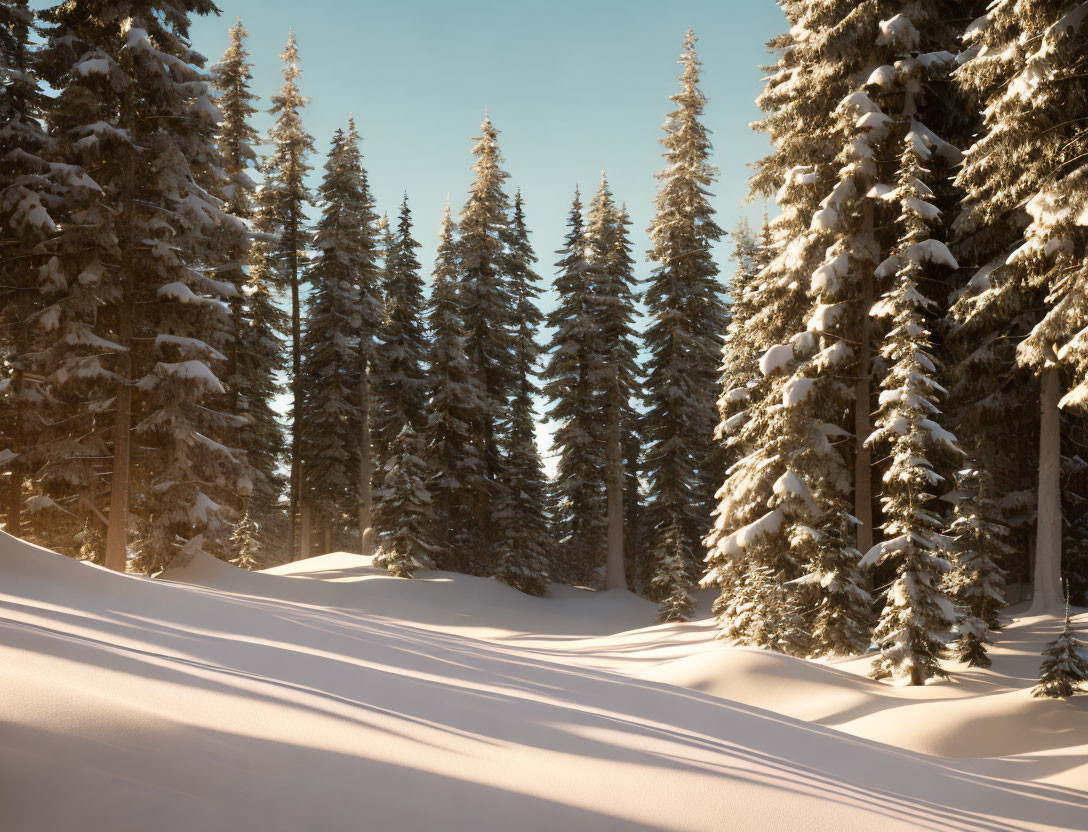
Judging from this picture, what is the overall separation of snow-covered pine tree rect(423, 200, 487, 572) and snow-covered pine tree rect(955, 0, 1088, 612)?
1824 cm

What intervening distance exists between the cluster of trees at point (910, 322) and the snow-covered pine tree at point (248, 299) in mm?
15338

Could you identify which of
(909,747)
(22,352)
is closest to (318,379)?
(22,352)

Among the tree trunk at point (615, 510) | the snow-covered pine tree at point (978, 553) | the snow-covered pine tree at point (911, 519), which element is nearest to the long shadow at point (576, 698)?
the snow-covered pine tree at point (911, 519)

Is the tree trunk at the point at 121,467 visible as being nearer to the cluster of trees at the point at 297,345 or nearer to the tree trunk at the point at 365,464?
the cluster of trees at the point at 297,345

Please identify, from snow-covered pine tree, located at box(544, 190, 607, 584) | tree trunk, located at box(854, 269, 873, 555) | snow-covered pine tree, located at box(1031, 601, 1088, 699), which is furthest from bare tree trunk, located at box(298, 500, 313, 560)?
snow-covered pine tree, located at box(1031, 601, 1088, 699)

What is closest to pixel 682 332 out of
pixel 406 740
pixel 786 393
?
pixel 786 393

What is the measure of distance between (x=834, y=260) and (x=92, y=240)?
15.8m

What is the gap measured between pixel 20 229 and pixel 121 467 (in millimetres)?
5539

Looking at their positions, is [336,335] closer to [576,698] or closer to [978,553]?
[978,553]

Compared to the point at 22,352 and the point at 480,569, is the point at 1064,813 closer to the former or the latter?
the point at 22,352

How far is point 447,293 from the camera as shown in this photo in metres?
28.1

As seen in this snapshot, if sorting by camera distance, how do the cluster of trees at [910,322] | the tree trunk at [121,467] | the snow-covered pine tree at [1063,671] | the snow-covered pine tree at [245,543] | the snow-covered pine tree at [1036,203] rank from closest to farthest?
the snow-covered pine tree at [1063,671] → the snow-covered pine tree at [1036,203] → the cluster of trees at [910,322] → the tree trunk at [121,467] → the snow-covered pine tree at [245,543]

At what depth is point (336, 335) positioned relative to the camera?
96.4 ft

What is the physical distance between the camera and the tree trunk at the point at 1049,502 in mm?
13461
